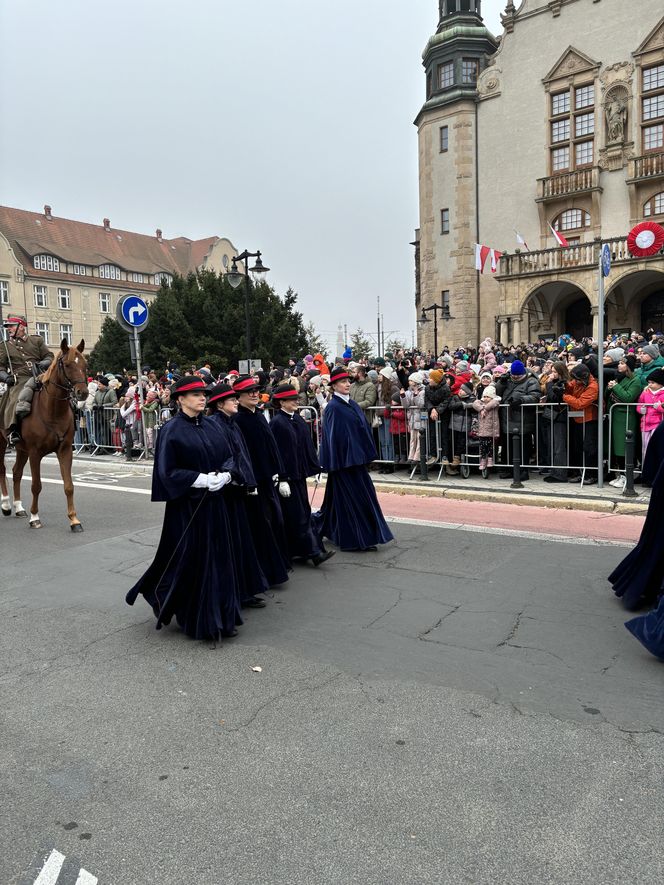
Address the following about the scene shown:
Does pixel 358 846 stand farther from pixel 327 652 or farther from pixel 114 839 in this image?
pixel 327 652

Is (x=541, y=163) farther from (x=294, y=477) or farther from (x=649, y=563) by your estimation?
(x=649, y=563)

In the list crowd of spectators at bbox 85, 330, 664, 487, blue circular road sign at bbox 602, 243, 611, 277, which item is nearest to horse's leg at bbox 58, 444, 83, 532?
crowd of spectators at bbox 85, 330, 664, 487

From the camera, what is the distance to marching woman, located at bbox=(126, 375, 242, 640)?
5098 millimetres

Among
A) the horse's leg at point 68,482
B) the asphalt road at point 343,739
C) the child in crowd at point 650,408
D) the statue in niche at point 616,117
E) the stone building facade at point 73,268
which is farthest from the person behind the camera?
the stone building facade at point 73,268

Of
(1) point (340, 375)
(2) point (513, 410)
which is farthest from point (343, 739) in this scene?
Answer: (2) point (513, 410)

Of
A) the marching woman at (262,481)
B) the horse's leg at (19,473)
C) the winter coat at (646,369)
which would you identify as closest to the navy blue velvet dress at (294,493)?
the marching woman at (262,481)

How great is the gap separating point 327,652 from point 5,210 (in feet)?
245

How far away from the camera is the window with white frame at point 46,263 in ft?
216

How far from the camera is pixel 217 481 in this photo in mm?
5121

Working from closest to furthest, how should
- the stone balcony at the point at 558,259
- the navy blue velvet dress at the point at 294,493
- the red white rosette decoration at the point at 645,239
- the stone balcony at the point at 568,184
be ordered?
the navy blue velvet dress at the point at 294,493 < the red white rosette decoration at the point at 645,239 < the stone balcony at the point at 558,259 < the stone balcony at the point at 568,184

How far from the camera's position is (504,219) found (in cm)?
3841

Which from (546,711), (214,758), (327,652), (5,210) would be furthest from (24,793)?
Result: (5,210)

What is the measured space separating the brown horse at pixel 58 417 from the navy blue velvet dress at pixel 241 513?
13.0 feet

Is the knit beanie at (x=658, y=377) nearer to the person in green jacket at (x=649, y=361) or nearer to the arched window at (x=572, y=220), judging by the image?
→ the person in green jacket at (x=649, y=361)
